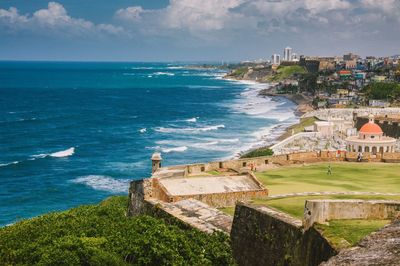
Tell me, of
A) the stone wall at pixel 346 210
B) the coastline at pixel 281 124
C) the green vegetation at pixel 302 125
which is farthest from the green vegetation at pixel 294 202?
the green vegetation at pixel 302 125

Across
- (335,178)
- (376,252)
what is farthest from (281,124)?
(376,252)

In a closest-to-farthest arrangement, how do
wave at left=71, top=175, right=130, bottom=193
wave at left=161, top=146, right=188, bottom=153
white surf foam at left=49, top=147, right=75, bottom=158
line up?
wave at left=71, top=175, right=130, bottom=193 < white surf foam at left=49, top=147, right=75, bottom=158 < wave at left=161, top=146, right=188, bottom=153

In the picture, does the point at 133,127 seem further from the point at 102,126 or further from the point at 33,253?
the point at 33,253

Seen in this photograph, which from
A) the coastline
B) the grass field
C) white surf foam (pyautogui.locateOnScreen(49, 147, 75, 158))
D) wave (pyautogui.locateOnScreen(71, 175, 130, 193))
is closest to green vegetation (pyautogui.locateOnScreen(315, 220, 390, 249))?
the grass field

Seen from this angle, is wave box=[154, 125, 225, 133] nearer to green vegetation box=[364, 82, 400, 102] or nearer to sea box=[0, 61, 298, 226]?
sea box=[0, 61, 298, 226]

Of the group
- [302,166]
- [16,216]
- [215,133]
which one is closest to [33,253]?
[302,166]

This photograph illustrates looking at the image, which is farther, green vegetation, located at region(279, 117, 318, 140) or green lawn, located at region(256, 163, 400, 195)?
green vegetation, located at region(279, 117, 318, 140)

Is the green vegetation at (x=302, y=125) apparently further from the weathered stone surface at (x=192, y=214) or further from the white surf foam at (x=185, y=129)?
the weathered stone surface at (x=192, y=214)
